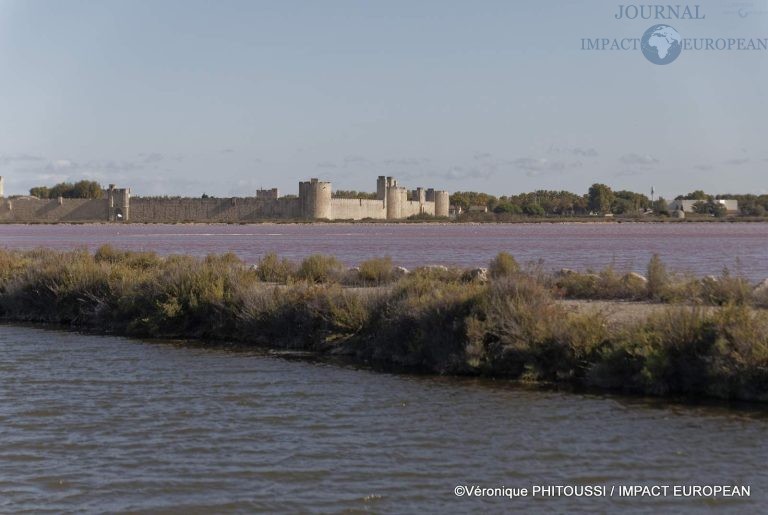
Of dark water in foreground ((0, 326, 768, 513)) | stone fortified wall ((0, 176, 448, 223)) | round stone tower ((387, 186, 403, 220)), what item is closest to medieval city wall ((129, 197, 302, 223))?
stone fortified wall ((0, 176, 448, 223))

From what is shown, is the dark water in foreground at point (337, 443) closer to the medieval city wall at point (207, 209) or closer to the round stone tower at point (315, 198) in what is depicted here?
the round stone tower at point (315, 198)

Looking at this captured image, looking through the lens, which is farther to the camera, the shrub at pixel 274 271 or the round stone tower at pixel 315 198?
the round stone tower at pixel 315 198

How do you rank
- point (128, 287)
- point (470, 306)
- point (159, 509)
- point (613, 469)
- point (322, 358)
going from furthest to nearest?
point (128, 287)
point (322, 358)
point (470, 306)
point (613, 469)
point (159, 509)

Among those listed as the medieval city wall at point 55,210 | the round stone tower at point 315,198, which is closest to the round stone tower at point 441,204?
the round stone tower at point 315,198

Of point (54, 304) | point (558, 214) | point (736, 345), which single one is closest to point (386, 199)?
point (558, 214)

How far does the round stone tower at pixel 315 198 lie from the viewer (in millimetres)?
94188

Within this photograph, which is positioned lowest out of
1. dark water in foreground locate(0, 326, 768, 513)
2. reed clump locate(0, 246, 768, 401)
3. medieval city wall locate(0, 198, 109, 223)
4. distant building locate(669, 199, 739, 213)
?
dark water in foreground locate(0, 326, 768, 513)

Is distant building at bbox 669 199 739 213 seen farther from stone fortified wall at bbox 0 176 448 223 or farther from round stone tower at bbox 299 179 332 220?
round stone tower at bbox 299 179 332 220

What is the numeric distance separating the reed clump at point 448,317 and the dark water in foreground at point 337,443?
1.49ft

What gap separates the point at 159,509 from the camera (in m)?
6.29

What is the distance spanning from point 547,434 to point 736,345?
2.11 meters

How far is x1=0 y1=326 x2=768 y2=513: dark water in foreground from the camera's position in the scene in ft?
21.3

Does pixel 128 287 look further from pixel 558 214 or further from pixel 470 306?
pixel 558 214

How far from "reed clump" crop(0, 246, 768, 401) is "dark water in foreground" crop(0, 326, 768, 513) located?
454 millimetres
